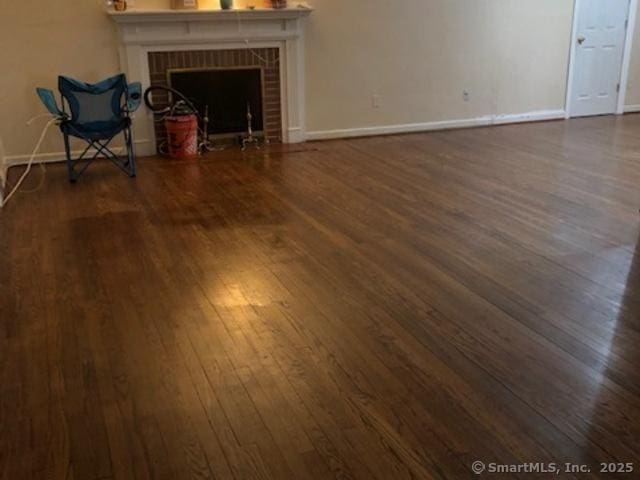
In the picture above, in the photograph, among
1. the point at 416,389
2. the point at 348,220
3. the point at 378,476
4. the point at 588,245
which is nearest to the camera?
the point at 378,476

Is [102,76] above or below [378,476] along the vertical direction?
above

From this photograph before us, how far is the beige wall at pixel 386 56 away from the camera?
5562 mm

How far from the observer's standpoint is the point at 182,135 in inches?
231

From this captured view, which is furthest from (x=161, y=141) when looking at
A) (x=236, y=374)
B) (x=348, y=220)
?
(x=236, y=374)

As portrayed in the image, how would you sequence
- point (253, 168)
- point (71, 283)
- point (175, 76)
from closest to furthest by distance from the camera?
point (71, 283) < point (253, 168) < point (175, 76)

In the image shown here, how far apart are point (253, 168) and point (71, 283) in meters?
2.56

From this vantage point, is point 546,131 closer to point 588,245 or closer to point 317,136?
point 317,136

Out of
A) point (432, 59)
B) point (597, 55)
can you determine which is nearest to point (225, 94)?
point (432, 59)

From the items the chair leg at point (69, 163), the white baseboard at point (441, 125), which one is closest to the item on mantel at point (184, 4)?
the chair leg at point (69, 163)

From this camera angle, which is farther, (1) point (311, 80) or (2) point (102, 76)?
(1) point (311, 80)

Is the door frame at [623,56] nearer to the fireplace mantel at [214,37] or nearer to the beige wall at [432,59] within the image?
the beige wall at [432,59]

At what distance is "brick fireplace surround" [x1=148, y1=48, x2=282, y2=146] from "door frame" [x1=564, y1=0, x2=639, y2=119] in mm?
3536

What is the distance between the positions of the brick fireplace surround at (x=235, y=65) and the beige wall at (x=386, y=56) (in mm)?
343

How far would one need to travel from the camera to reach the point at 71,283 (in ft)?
10.8
